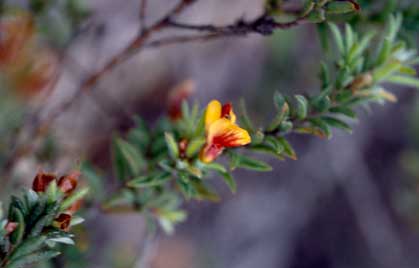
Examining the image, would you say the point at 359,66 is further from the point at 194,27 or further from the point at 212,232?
the point at 212,232

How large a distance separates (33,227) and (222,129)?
559 millimetres

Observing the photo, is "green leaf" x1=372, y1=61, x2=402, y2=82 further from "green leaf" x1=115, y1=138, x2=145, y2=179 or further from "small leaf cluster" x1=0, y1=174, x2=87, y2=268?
"small leaf cluster" x1=0, y1=174, x2=87, y2=268

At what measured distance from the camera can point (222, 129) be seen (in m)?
1.43

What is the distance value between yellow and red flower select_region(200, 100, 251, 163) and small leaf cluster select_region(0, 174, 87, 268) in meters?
0.42

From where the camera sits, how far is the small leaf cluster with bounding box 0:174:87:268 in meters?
1.32

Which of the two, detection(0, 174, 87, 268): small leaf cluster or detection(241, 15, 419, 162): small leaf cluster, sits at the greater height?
detection(241, 15, 419, 162): small leaf cluster

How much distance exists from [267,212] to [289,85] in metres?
1.06

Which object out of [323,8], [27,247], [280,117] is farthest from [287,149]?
[27,247]

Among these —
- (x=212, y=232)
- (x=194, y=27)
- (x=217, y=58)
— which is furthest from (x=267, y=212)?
(x=194, y=27)

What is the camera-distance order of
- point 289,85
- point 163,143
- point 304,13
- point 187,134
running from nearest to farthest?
point 304,13 < point 187,134 < point 163,143 < point 289,85

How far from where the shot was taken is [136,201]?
1979 millimetres

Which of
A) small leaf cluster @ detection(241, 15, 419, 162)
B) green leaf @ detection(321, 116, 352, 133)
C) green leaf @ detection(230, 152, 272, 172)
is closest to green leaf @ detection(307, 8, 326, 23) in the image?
small leaf cluster @ detection(241, 15, 419, 162)

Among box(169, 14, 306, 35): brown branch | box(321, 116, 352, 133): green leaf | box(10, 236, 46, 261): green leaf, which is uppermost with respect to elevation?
box(169, 14, 306, 35): brown branch

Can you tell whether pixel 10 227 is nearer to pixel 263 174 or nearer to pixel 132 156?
A: pixel 132 156
